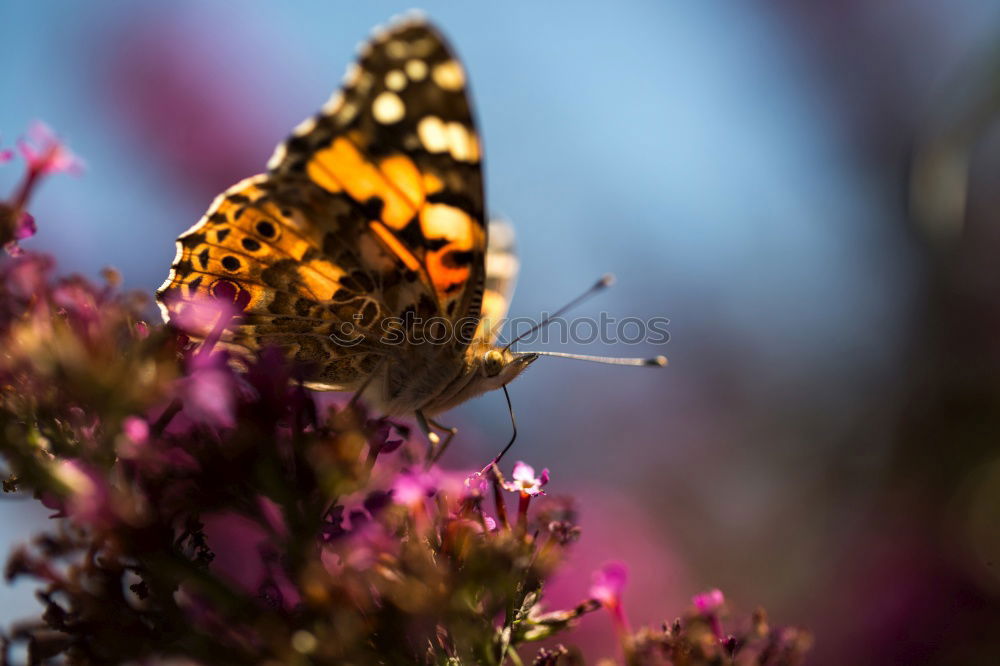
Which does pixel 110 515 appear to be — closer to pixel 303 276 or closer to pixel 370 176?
pixel 303 276

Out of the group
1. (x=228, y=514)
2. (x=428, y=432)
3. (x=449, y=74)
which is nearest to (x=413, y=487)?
(x=228, y=514)

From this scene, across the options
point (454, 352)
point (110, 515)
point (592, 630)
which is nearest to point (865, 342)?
point (592, 630)

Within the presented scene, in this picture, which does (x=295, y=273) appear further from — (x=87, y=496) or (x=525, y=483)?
(x=87, y=496)

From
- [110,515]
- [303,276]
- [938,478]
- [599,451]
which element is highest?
[599,451]

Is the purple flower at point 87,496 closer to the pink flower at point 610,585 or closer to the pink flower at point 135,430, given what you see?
the pink flower at point 135,430

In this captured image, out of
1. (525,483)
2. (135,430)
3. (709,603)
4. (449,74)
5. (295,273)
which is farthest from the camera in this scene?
(295,273)

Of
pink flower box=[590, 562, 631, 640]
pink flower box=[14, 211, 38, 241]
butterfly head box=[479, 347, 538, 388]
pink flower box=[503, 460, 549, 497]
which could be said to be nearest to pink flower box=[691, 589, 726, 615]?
pink flower box=[590, 562, 631, 640]
